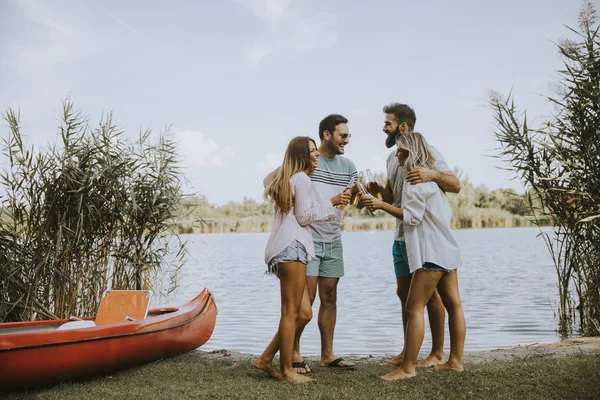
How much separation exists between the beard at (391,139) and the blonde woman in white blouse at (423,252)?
1.27 feet

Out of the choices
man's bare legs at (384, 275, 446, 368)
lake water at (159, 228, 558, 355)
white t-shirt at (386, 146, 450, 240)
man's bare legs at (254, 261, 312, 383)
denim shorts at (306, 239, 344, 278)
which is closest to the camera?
man's bare legs at (254, 261, 312, 383)

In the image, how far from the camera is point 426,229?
12.7 ft

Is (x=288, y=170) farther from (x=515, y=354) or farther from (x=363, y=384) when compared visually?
(x=515, y=354)

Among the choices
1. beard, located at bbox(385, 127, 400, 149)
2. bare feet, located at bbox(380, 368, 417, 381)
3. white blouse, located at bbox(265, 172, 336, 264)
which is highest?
beard, located at bbox(385, 127, 400, 149)

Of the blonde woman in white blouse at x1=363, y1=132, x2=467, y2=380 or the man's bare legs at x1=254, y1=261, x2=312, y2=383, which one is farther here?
the blonde woman in white blouse at x1=363, y1=132, x2=467, y2=380

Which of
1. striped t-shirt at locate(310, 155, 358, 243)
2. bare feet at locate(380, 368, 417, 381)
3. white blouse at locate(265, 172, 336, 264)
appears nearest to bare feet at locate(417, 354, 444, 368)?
bare feet at locate(380, 368, 417, 381)

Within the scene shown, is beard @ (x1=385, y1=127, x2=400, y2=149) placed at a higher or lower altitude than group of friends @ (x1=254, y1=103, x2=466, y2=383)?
higher

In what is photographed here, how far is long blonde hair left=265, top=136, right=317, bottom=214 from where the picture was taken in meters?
3.78

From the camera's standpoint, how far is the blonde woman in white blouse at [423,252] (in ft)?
12.4

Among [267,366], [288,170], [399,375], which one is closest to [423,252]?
[399,375]

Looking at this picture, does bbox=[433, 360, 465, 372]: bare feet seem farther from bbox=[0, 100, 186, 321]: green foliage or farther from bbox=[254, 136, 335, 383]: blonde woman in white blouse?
bbox=[0, 100, 186, 321]: green foliage

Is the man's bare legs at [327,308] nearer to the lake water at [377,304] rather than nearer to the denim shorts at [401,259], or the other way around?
the denim shorts at [401,259]

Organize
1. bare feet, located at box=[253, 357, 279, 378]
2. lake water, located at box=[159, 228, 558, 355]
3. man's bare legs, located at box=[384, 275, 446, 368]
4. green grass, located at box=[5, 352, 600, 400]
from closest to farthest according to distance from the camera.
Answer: green grass, located at box=[5, 352, 600, 400] < bare feet, located at box=[253, 357, 279, 378] < man's bare legs, located at box=[384, 275, 446, 368] < lake water, located at box=[159, 228, 558, 355]

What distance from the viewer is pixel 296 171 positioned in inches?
151
